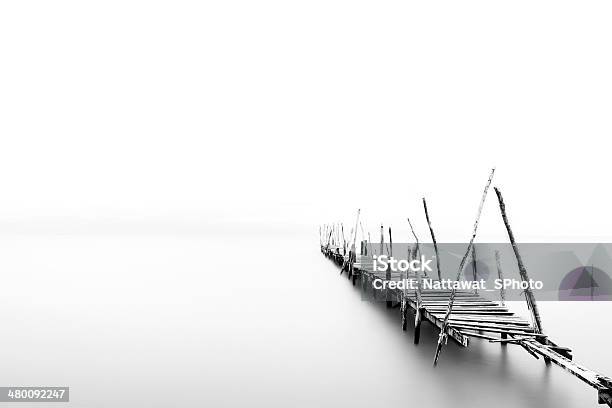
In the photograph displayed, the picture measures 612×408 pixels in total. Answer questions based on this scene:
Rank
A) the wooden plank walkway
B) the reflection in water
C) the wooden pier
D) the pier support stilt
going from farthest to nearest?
the pier support stilt, the reflection in water, the wooden pier, the wooden plank walkway

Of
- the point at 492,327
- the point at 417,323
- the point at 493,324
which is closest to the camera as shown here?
the point at 492,327

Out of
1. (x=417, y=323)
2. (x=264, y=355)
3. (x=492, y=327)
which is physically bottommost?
(x=264, y=355)

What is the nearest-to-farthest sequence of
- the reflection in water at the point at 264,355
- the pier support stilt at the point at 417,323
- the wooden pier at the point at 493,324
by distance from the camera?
the wooden pier at the point at 493,324 < the reflection in water at the point at 264,355 < the pier support stilt at the point at 417,323

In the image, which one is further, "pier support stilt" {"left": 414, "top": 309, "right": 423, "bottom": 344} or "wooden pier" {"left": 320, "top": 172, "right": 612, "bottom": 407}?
"pier support stilt" {"left": 414, "top": 309, "right": 423, "bottom": 344}

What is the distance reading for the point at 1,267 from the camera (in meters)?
32.5

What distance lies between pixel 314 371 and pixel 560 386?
4.00m

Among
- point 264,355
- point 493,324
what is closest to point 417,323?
point 493,324

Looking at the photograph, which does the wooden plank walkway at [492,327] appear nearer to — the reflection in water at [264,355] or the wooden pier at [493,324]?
the wooden pier at [493,324]

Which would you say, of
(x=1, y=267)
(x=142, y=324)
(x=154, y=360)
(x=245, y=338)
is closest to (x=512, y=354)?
(x=245, y=338)

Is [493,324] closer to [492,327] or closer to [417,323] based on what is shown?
[492,327]

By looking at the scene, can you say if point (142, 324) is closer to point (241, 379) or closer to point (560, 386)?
point (241, 379)

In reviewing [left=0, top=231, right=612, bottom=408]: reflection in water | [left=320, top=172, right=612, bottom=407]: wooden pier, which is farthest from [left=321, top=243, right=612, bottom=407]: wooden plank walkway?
[left=0, top=231, right=612, bottom=408]: reflection in water

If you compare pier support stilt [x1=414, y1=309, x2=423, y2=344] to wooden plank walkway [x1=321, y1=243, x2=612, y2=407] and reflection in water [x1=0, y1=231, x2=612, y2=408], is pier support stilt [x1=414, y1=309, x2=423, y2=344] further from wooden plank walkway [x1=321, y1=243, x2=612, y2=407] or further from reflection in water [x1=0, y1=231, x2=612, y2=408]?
reflection in water [x1=0, y1=231, x2=612, y2=408]

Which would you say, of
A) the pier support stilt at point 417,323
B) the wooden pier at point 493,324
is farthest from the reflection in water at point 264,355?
the wooden pier at point 493,324
